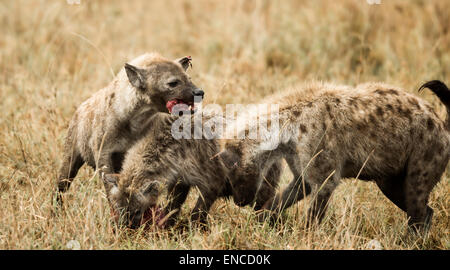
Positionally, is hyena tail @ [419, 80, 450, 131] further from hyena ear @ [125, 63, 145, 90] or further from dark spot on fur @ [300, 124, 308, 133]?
hyena ear @ [125, 63, 145, 90]

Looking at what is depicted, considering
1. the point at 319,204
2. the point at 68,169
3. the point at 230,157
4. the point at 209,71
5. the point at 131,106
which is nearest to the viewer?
the point at 319,204

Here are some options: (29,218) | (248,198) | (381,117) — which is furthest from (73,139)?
(381,117)

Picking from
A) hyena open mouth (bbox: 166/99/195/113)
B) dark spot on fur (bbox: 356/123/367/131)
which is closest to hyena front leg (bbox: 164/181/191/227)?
hyena open mouth (bbox: 166/99/195/113)

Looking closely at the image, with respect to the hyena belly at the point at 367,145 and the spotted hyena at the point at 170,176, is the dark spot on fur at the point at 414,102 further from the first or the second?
the spotted hyena at the point at 170,176

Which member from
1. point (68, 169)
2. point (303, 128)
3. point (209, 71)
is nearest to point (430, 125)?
point (303, 128)

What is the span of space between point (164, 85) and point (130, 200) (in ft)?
2.78

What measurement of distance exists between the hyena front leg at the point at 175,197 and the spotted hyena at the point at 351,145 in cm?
55

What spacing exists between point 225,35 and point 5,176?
4.18 meters

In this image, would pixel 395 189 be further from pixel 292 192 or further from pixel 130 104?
pixel 130 104

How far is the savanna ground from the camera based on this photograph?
4.05 m

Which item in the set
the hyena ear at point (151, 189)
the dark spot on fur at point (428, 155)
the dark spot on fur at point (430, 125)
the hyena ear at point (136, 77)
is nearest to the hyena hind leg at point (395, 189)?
the dark spot on fur at point (428, 155)

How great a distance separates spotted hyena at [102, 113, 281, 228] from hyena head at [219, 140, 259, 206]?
1 cm

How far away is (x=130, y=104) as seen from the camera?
14.7 ft
